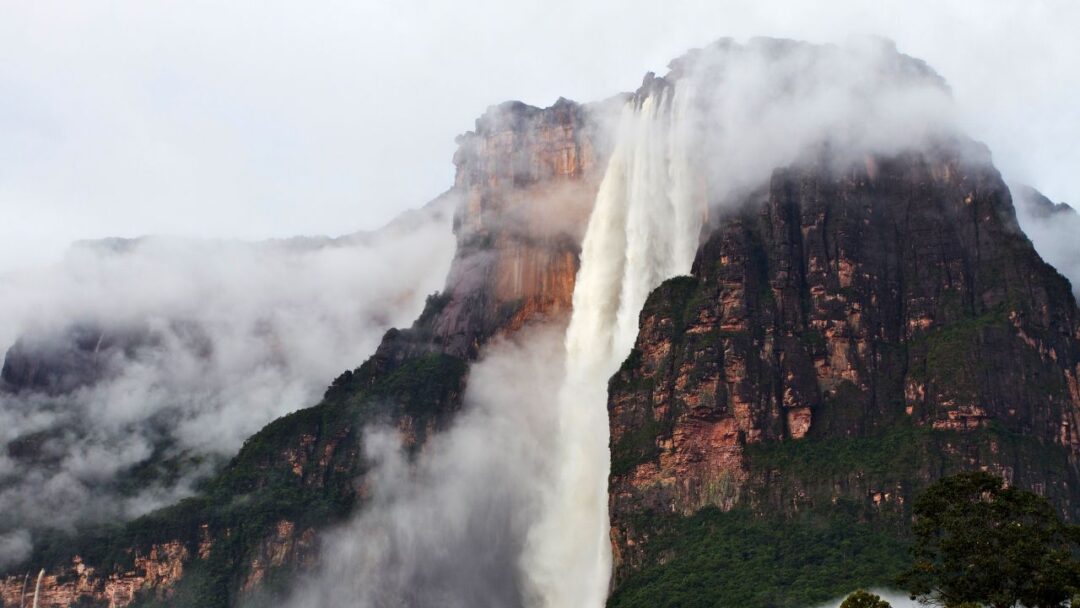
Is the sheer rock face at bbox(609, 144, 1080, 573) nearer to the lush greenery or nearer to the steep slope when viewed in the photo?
the lush greenery

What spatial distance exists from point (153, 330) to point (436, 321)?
4860 centimetres

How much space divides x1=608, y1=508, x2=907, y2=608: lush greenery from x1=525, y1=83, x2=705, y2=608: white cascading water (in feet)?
38.5

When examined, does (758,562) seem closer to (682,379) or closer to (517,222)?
(682,379)

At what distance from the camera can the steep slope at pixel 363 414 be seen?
118438 millimetres

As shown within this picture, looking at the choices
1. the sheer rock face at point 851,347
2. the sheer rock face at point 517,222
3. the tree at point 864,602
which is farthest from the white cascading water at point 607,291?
the tree at point 864,602

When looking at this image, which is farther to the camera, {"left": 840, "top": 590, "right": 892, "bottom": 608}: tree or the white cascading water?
the white cascading water

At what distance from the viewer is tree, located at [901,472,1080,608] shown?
5112 centimetres

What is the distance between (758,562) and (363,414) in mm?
47352

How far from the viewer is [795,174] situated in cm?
10862

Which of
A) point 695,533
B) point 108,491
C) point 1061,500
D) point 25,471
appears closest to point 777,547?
point 695,533

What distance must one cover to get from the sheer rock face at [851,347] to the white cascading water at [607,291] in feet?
25.3

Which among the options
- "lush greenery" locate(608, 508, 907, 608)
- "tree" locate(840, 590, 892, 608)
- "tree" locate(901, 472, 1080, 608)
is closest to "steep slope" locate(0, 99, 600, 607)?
"lush greenery" locate(608, 508, 907, 608)

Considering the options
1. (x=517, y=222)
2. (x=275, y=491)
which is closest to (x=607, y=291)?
(x=517, y=222)

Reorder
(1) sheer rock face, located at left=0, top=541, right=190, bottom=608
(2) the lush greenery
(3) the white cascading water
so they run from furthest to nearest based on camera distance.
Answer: (1) sheer rock face, located at left=0, top=541, right=190, bottom=608 → (3) the white cascading water → (2) the lush greenery
